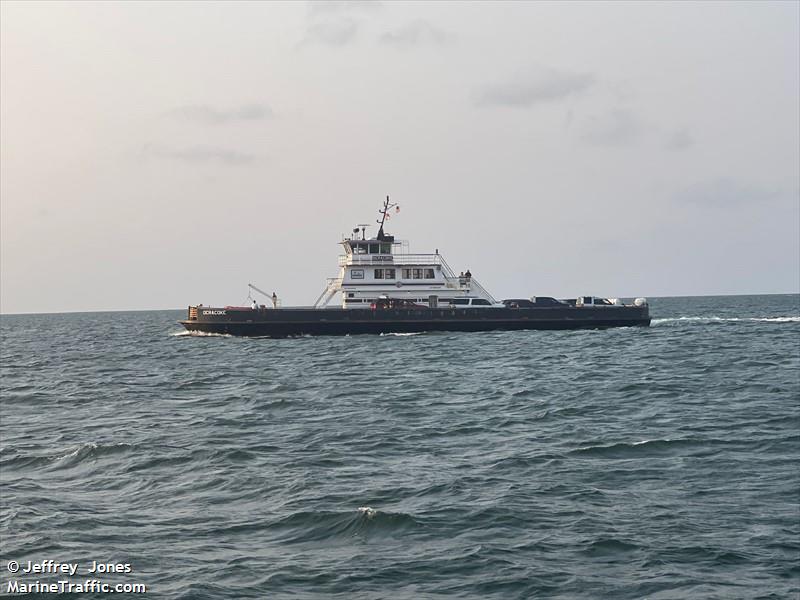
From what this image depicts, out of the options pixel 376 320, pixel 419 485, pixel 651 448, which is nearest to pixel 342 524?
pixel 419 485

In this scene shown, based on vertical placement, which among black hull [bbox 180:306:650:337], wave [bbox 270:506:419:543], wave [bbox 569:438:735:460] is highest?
black hull [bbox 180:306:650:337]

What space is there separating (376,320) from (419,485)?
44342mm

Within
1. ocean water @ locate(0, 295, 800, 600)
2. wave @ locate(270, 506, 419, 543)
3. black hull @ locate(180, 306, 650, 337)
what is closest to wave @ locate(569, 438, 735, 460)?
ocean water @ locate(0, 295, 800, 600)

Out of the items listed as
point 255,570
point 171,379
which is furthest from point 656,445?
point 171,379

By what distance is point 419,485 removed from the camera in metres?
17.2

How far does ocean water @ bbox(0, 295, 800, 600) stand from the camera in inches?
489

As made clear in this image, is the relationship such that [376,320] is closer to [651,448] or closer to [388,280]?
[388,280]

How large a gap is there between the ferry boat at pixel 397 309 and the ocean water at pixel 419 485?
24.7 metres

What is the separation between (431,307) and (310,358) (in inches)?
691

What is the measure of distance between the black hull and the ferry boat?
0.07 meters

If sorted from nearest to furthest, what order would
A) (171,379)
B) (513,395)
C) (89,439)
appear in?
(89,439) < (513,395) < (171,379)

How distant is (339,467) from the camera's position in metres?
19.0

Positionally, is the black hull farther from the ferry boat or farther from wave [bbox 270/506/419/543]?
wave [bbox 270/506/419/543]

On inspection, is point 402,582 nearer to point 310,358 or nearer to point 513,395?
point 513,395
